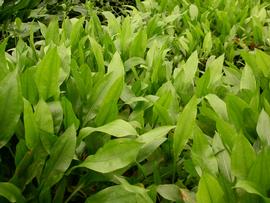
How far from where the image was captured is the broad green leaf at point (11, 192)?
3.74 feet

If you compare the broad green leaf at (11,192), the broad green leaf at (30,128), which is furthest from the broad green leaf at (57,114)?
the broad green leaf at (11,192)

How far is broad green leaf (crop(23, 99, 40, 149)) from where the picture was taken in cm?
120

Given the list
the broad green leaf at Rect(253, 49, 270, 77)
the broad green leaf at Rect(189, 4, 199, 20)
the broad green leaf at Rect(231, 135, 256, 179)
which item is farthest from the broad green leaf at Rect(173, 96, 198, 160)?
the broad green leaf at Rect(189, 4, 199, 20)

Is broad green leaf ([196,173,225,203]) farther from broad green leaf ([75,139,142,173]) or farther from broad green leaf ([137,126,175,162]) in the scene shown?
broad green leaf ([137,126,175,162])

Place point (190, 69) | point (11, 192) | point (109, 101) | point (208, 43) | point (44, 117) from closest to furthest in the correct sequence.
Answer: point (11, 192), point (44, 117), point (109, 101), point (190, 69), point (208, 43)

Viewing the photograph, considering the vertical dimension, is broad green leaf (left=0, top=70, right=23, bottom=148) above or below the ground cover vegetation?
above

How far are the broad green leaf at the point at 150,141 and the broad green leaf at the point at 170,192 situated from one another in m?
0.11

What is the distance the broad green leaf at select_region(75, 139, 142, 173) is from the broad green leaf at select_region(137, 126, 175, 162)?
0.16 metres

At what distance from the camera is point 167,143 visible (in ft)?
4.85

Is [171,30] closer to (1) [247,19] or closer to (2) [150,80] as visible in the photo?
(1) [247,19]

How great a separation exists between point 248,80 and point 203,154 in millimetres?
624

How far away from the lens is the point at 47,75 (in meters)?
1.41

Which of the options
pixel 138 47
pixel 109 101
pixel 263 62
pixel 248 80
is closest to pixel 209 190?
pixel 109 101

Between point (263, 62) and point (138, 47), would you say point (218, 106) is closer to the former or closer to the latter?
point (263, 62)
